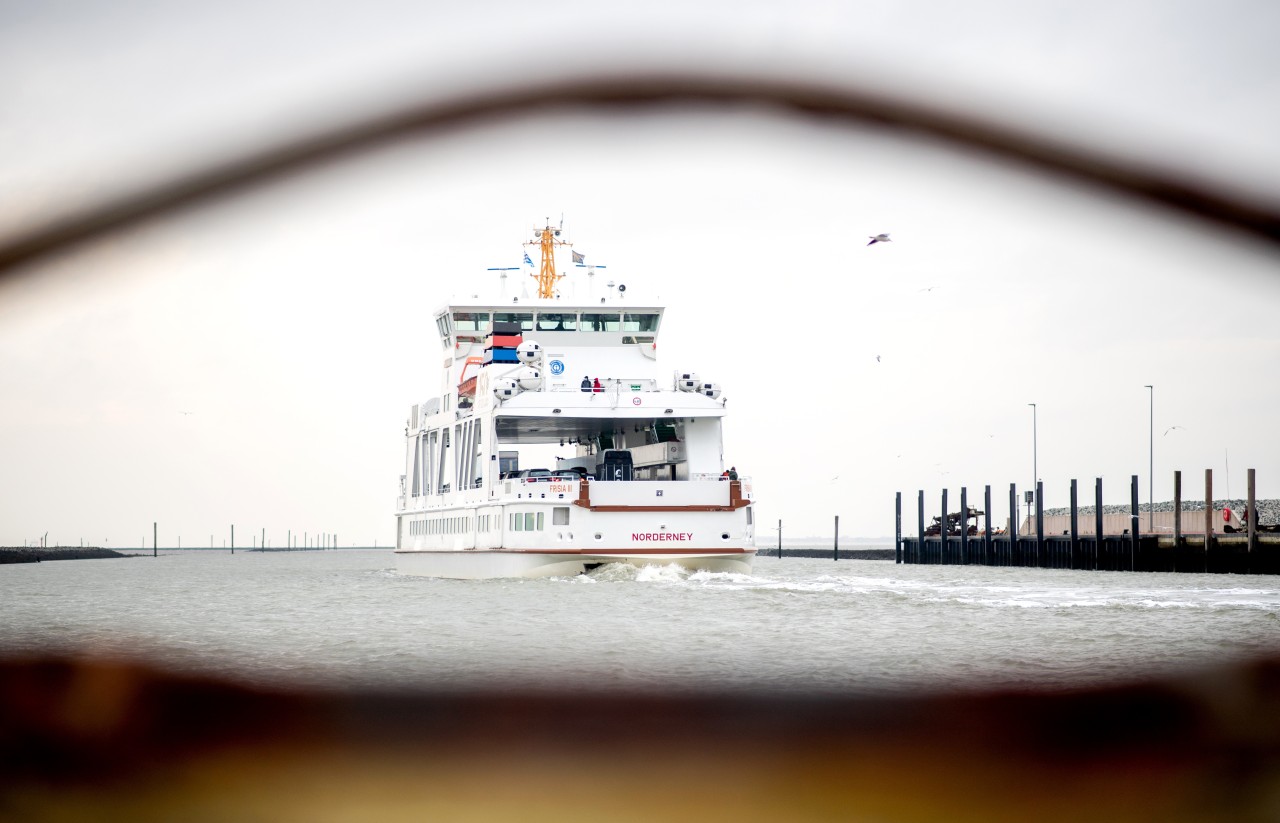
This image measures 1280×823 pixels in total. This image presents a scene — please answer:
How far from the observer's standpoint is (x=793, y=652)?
351 inches

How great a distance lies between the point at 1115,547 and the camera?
42.5m

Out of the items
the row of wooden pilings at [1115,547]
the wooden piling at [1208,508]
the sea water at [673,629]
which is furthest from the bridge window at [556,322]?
the wooden piling at [1208,508]

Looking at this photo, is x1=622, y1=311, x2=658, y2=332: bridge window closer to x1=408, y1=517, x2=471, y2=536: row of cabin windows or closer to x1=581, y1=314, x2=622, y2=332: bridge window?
x1=581, y1=314, x2=622, y2=332: bridge window

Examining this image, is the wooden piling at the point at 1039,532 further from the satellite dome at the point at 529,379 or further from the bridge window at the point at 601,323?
the satellite dome at the point at 529,379

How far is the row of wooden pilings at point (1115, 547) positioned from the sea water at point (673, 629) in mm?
11469

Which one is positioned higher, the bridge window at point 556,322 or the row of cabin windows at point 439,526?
the bridge window at point 556,322

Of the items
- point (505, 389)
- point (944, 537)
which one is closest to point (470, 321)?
point (505, 389)

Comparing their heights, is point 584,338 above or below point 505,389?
above

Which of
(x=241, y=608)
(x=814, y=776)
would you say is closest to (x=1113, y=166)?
(x=814, y=776)

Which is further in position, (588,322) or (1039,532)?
(1039,532)

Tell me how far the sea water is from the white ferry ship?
2.54 feet

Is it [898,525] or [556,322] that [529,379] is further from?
[898,525]

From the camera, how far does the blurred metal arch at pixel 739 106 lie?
2.14 feet

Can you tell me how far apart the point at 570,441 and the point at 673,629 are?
79.1ft
